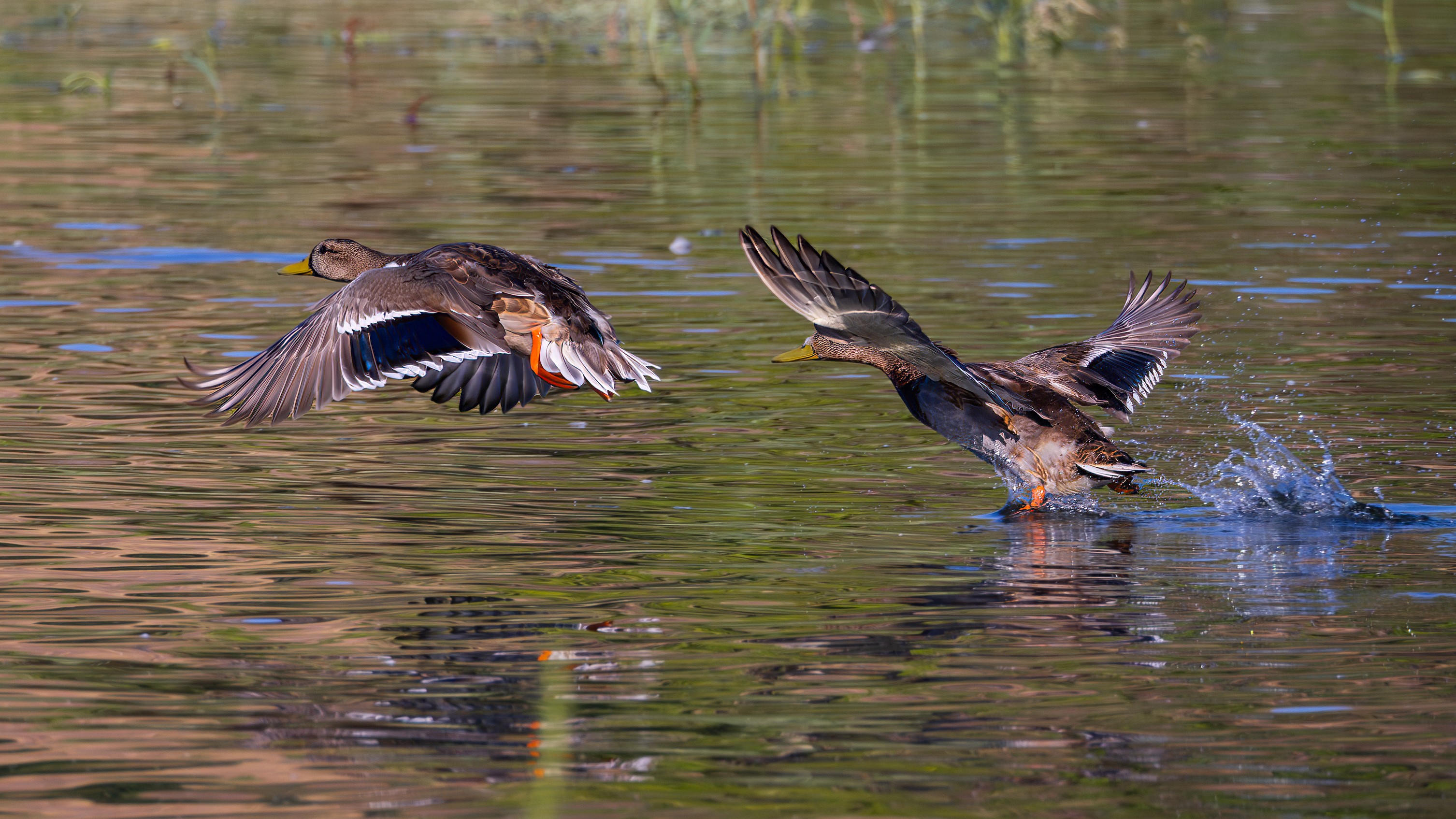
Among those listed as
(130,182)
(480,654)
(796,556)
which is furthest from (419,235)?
(480,654)

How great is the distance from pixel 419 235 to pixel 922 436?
6824mm

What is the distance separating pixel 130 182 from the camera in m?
18.7

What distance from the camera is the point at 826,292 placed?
7.11 m

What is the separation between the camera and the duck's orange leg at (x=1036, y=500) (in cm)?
856

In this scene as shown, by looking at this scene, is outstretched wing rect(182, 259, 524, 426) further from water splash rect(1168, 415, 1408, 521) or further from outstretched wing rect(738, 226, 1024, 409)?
water splash rect(1168, 415, 1408, 521)

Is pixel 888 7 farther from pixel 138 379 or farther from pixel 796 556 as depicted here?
pixel 796 556

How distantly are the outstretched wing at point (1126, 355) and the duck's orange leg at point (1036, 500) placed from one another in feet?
1.80

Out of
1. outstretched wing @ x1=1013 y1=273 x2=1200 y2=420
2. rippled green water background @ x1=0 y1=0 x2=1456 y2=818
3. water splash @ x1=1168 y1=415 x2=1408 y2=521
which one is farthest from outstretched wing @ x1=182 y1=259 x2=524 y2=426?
water splash @ x1=1168 y1=415 x2=1408 y2=521

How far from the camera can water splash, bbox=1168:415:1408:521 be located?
8109mm

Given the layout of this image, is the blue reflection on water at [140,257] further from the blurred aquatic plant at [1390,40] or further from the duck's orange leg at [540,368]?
the blurred aquatic plant at [1390,40]

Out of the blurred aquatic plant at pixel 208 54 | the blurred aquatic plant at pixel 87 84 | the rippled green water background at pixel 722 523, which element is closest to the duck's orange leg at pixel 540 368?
the rippled green water background at pixel 722 523

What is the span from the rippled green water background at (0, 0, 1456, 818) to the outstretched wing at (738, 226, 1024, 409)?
94 cm

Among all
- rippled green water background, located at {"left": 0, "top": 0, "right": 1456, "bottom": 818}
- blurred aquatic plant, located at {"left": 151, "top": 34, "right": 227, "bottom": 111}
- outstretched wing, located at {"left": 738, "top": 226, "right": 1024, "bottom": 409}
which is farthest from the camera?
blurred aquatic plant, located at {"left": 151, "top": 34, "right": 227, "bottom": 111}

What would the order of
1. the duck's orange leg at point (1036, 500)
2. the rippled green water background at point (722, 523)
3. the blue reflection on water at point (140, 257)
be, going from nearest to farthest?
Answer: the rippled green water background at point (722, 523)
the duck's orange leg at point (1036, 500)
the blue reflection on water at point (140, 257)
